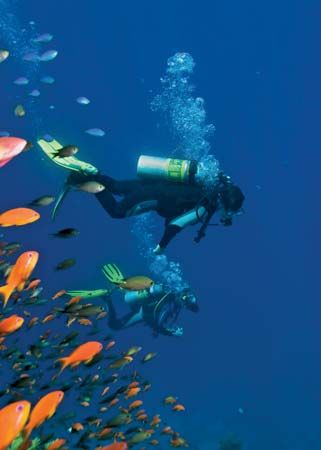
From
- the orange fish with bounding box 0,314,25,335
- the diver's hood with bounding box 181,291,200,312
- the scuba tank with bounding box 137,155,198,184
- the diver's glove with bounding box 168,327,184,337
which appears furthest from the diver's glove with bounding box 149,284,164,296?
the orange fish with bounding box 0,314,25,335

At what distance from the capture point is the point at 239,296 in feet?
218

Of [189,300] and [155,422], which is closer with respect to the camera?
[155,422]

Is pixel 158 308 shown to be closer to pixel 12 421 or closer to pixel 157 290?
pixel 157 290

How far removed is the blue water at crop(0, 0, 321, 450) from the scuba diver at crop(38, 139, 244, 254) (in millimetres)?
18208

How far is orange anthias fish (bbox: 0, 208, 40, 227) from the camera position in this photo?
4121mm

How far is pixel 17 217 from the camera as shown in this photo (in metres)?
4.18

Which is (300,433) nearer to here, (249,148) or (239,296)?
(239,296)

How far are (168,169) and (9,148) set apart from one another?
6596 millimetres

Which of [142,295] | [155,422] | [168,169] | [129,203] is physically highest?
[168,169]

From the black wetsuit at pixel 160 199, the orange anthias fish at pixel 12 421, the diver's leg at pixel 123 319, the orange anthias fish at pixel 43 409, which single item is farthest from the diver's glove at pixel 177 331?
the orange anthias fish at pixel 12 421

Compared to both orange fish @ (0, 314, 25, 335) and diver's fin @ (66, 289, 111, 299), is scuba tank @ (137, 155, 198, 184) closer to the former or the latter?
diver's fin @ (66, 289, 111, 299)

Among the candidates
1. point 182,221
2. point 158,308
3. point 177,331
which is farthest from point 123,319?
point 182,221

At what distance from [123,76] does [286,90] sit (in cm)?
2614

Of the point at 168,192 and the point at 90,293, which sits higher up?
the point at 168,192
